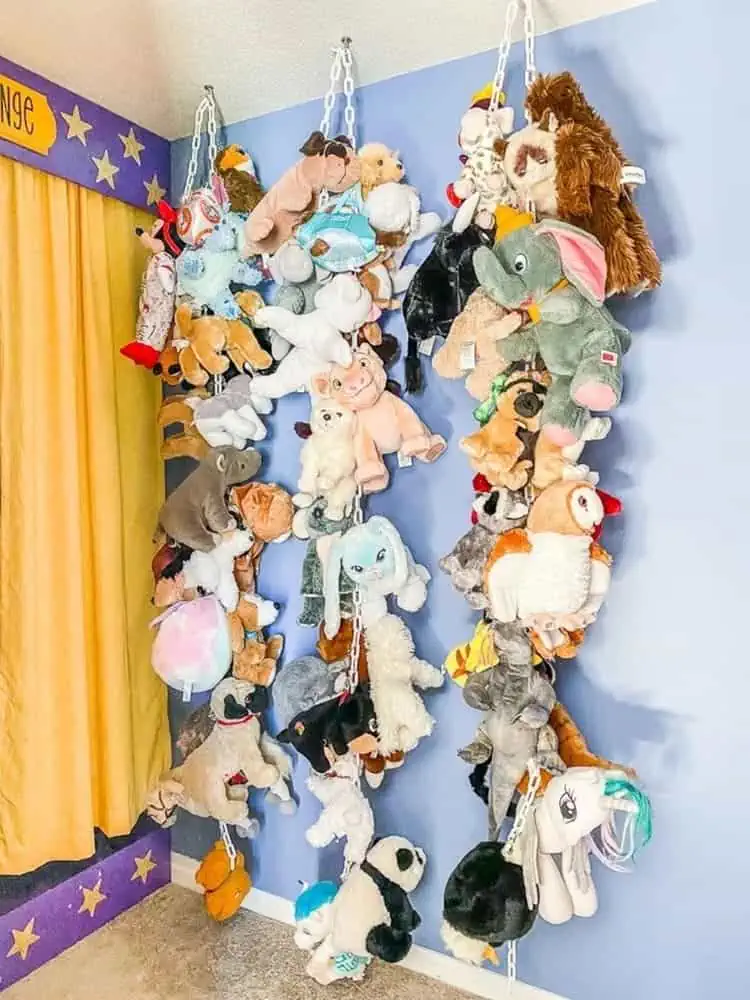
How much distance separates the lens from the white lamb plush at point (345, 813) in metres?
1.53

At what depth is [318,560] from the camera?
1537 millimetres

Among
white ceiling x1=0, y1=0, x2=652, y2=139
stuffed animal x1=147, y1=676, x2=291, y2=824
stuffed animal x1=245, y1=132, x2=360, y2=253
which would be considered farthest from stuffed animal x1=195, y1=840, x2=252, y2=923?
white ceiling x1=0, y1=0, x2=652, y2=139

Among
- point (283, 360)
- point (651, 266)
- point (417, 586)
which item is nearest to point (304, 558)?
point (417, 586)

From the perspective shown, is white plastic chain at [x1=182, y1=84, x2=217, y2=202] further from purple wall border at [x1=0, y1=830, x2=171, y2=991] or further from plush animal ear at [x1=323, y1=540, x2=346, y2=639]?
purple wall border at [x1=0, y1=830, x2=171, y2=991]

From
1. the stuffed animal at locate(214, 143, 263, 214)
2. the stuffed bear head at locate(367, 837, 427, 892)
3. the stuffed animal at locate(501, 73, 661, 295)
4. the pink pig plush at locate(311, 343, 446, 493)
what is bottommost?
the stuffed bear head at locate(367, 837, 427, 892)

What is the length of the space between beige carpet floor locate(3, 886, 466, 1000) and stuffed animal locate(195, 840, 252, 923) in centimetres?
5

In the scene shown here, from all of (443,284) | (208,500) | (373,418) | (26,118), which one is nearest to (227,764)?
(208,500)

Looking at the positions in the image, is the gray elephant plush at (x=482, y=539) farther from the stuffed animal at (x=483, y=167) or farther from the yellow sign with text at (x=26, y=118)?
the yellow sign with text at (x=26, y=118)

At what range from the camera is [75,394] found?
162 cm

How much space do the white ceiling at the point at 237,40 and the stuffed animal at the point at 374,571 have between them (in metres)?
0.81

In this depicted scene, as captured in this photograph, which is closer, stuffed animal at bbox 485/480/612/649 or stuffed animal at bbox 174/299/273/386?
stuffed animal at bbox 485/480/612/649

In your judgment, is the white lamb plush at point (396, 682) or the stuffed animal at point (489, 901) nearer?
the stuffed animal at point (489, 901)

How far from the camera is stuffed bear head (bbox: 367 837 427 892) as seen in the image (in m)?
1.51

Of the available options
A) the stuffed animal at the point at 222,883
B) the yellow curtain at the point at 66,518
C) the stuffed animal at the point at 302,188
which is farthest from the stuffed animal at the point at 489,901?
the stuffed animal at the point at 302,188
